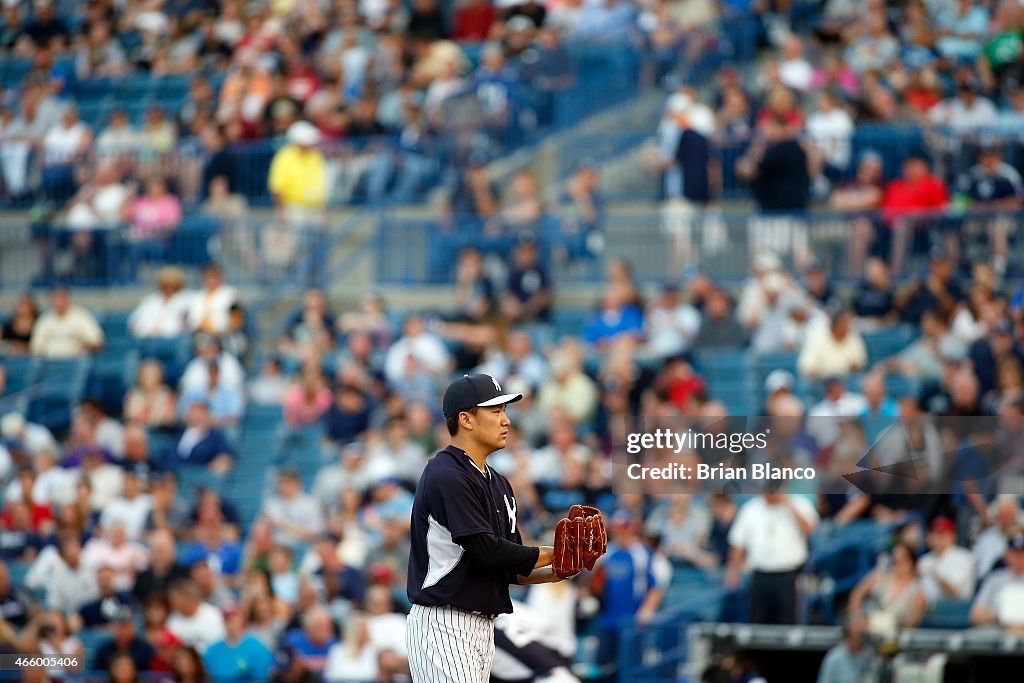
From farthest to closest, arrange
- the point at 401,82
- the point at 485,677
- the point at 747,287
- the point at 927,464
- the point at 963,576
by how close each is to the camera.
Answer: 1. the point at 401,82
2. the point at 747,287
3. the point at 963,576
4. the point at 927,464
5. the point at 485,677

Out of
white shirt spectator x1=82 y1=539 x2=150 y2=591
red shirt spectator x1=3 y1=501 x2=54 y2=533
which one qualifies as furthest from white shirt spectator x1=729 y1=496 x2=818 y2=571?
red shirt spectator x1=3 y1=501 x2=54 y2=533

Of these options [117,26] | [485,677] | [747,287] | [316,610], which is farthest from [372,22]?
[485,677]

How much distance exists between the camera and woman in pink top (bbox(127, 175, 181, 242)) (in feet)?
59.6

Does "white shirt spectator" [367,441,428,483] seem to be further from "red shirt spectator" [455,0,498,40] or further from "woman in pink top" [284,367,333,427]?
"red shirt spectator" [455,0,498,40]

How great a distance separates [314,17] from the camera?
67.9ft

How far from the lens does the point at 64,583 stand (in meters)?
14.3

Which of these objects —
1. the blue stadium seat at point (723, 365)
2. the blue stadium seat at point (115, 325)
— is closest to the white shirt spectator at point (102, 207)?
the blue stadium seat at point (115, 325)

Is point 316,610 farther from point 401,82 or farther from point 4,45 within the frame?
point 4,45

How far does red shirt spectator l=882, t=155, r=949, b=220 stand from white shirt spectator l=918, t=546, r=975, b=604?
4199mm

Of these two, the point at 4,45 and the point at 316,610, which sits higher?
the point at 4,45

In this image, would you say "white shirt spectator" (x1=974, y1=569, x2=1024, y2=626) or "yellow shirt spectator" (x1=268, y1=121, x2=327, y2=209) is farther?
"yellow shirt spectator" (x1=268, y1=121, x2=327, y2=209)

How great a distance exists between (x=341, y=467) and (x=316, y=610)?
209 cm

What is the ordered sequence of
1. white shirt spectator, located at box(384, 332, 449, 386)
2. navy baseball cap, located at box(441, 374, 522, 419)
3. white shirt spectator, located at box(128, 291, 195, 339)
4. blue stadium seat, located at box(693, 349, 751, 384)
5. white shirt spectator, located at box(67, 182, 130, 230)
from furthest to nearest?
white shirt spectator, located at box(67, 182, 130, 230)
white shirt spectator, located at box(128, 291, 195, 339)
white shirt spectator, located at box(384, 332, 449, 386)
blue stadium seat, located at box(693, 349, 751, 384)
navy baseball cap, located at box(441, 374, 522, 419)

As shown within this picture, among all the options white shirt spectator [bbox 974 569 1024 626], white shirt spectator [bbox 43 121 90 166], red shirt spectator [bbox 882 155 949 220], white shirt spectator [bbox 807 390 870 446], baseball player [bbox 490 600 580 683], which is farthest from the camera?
white shirt spectator [bbox 43 121 90 166]
